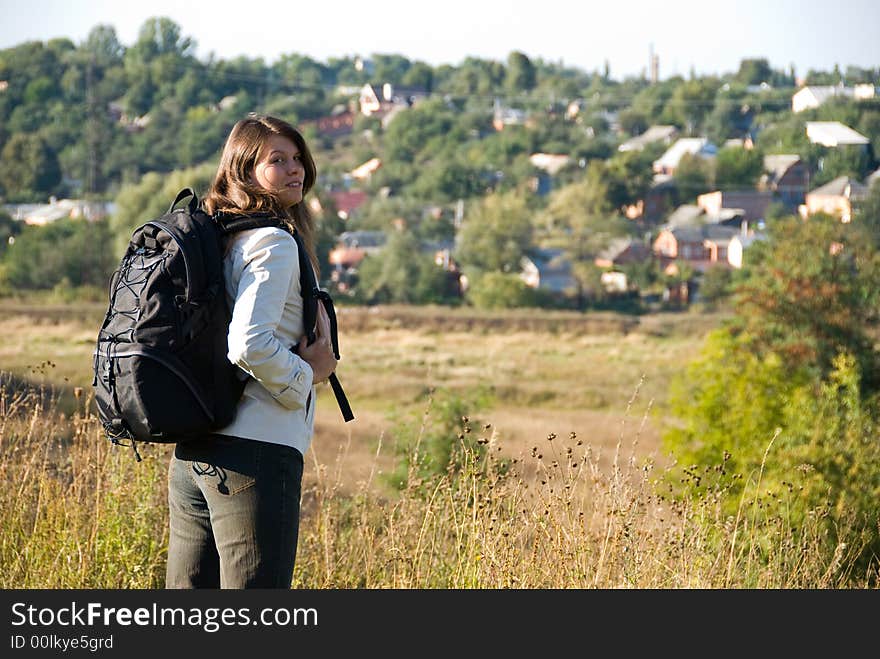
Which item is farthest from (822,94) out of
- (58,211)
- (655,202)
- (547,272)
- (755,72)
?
(58,211)

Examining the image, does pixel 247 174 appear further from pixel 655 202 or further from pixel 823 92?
pixel 823 92

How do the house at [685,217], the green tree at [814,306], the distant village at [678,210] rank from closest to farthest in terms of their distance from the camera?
the green tree at [814,306] → the distant village at [678,210] → the house at [685,217]

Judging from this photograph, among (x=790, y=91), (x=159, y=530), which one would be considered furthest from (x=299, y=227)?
(x=790, y=91)

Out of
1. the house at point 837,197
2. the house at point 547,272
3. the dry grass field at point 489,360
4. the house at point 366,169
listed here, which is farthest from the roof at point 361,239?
the house at point 837,197

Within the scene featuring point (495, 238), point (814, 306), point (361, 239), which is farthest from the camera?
point (495, 238)

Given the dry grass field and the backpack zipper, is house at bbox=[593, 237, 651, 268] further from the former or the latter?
the backpack zipper

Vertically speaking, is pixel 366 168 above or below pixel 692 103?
below

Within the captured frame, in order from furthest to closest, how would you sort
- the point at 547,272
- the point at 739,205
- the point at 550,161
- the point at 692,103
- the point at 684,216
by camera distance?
the point at 692,103
the point at 550,161
the point at 739,205
the point at 684,216
the point at 547,272

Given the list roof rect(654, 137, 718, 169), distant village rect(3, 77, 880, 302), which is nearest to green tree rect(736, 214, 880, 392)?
distant village rect(3, 77, 880, 302)

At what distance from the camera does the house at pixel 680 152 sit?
54188 mm

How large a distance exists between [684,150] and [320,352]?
57021 mm

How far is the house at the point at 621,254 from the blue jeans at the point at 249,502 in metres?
39.6

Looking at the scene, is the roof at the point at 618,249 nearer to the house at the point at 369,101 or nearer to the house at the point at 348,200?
the house at the point at 348,200

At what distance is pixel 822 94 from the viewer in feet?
171
